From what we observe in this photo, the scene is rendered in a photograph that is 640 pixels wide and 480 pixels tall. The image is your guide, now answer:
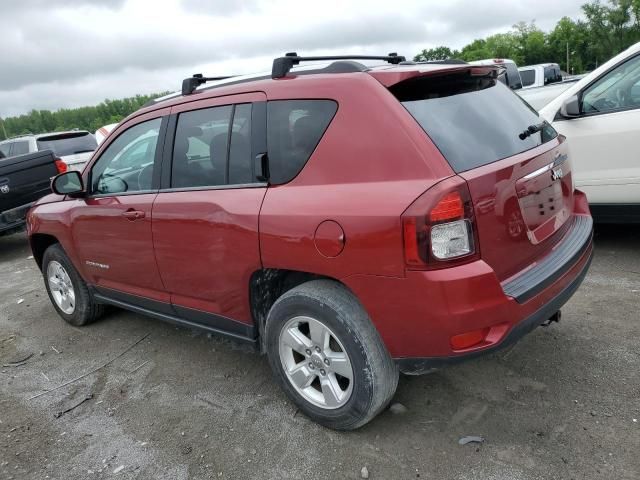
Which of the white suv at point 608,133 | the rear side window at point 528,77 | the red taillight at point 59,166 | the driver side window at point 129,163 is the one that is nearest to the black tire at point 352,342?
the driver side window at point 129,163

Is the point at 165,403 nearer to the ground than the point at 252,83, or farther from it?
nearer to the ground

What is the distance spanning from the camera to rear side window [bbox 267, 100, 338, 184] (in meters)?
2.64

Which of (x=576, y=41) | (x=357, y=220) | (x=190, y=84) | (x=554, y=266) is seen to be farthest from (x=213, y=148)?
(x=576, y=41)

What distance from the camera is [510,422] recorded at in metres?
2.71

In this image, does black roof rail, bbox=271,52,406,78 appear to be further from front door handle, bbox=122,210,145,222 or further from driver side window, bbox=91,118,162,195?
front door handle, bbox=122,210,145,222

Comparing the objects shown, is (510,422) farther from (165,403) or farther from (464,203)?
(165,403)

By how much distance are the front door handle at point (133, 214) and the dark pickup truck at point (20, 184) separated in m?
5.02

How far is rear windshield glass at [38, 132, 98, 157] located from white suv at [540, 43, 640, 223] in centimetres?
989

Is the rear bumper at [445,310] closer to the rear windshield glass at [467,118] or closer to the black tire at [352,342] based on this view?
the black tire at [352,342]

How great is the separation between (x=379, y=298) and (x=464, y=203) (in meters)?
0.55

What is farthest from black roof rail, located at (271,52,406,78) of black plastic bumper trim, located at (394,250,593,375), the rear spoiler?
black plastic bumper trim, located at (394,250,593,375)

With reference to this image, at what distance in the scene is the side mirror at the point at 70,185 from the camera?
397 cm

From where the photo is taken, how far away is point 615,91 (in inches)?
183

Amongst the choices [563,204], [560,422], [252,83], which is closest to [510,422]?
[560,422]
